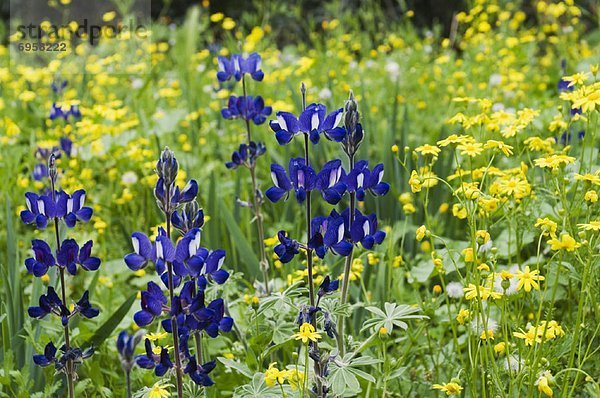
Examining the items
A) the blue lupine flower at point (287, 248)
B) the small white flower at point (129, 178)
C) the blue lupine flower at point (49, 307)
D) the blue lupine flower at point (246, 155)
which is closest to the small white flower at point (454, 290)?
the blue lupine flower at point (287, 248)

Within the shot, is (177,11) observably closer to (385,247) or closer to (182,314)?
(385,247)

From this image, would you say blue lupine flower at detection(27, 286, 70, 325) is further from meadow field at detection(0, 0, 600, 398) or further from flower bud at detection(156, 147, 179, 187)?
flower bud at detection(156, 147, 179, 187)

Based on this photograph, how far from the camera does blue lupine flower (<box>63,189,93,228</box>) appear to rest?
5.11 feet

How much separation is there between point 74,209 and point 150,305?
345 millimetres

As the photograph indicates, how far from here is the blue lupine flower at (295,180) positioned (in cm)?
145

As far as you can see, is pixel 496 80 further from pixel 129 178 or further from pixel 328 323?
pixel 328 323

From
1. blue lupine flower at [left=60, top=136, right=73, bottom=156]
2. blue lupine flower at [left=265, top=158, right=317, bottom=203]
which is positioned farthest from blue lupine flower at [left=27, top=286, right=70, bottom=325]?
blue lupine flower at [left=60, top=136, right=73, bottom=156]

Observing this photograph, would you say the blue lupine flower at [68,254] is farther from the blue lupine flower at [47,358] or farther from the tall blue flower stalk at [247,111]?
the tall blue flower stalk at [247,111]

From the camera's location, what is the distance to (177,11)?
9328 mm

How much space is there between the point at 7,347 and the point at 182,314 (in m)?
0.74

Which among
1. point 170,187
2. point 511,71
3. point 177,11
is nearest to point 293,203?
point 170,187

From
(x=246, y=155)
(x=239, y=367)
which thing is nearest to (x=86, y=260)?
(x=239, y=367)

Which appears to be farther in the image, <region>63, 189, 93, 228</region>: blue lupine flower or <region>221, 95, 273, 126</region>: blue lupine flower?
<region>221, 95, 273, 126</region>: blue lupine flower

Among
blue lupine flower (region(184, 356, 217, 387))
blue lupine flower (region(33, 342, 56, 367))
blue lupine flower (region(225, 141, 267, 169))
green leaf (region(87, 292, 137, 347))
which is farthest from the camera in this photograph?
blue lupine flower (region(225, 141, 267, 169))
